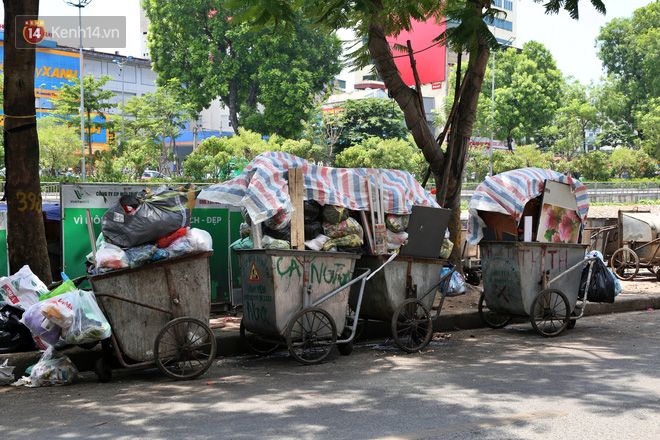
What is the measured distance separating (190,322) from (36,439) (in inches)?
76.8

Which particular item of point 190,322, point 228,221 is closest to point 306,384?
point 190,322

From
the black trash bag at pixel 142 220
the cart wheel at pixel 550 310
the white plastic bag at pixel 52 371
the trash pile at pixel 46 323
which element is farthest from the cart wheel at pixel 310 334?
the cart wheel at pixel 550 310

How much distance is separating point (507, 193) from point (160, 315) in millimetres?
4381

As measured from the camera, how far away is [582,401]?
5.12m

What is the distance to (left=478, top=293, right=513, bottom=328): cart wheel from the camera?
350 inches

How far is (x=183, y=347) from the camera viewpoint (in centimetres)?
600

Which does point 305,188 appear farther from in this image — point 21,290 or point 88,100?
point 88,100

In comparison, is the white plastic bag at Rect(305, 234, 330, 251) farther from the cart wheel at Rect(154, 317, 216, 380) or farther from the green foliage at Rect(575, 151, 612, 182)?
the green foliage at Rect(575, 151, 612, 182)

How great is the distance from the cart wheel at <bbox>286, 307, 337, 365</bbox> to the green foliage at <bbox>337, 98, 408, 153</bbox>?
150 ft

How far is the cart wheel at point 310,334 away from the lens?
6438 millimetres

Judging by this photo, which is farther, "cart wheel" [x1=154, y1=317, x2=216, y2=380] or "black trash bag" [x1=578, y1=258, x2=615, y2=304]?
"black trash bag" [x1=578, y1=258, x2=615, y2=304]

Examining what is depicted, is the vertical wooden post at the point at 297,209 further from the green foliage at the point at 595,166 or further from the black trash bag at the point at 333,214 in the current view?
the green foliage at the point at 595,166

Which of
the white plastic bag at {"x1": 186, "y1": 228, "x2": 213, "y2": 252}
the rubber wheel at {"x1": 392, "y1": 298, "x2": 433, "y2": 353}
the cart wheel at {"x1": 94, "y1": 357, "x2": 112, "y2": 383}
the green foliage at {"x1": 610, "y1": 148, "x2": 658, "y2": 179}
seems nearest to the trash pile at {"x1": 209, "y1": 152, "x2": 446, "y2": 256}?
the white plastic bag at {"x1": 186, "y1": 228, "x2": 213, "y2": 252}

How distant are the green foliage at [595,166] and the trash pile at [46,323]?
45857 mm
